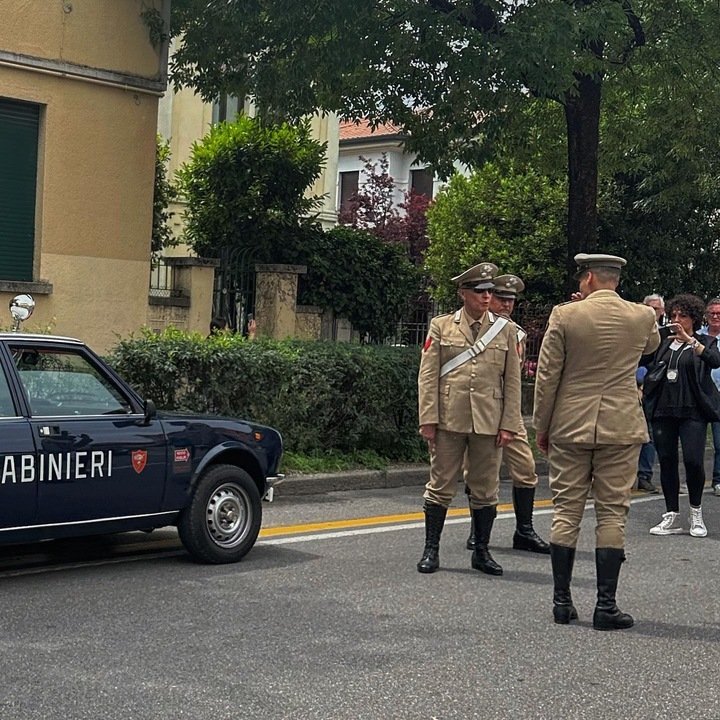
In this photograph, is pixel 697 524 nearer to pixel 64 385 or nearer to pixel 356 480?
pixel 356 480

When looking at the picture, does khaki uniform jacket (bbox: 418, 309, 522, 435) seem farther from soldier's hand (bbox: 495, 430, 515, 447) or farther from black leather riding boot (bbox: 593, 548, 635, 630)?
black leather riding boot (bbox: 593, 548, 635, 630)

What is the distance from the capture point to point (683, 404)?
8.96 meters

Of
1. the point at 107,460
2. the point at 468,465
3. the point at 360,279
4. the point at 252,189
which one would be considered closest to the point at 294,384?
the point at 468,465

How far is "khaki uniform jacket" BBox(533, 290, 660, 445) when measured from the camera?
6203 mm

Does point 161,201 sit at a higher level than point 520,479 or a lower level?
higher

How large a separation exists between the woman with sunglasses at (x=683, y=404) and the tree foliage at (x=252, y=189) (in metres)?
10.6

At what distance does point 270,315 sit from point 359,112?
3904 millimetres

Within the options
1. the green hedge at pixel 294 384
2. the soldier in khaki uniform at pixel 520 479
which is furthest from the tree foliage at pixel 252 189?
the soldier in khaki uniform at pixel 520 479

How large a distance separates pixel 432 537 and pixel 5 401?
2725 millimetres

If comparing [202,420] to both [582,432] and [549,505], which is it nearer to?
[582,432]

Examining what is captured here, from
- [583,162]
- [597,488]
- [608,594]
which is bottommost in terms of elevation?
[608,594]

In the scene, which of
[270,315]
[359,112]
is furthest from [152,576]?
[270,315]

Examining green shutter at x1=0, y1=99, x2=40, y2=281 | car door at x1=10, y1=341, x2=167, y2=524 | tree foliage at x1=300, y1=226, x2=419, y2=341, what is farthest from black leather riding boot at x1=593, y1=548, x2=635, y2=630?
tree foliage at x1=300, y1=226, x2=419, y2=341

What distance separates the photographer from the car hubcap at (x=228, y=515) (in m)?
7.29
